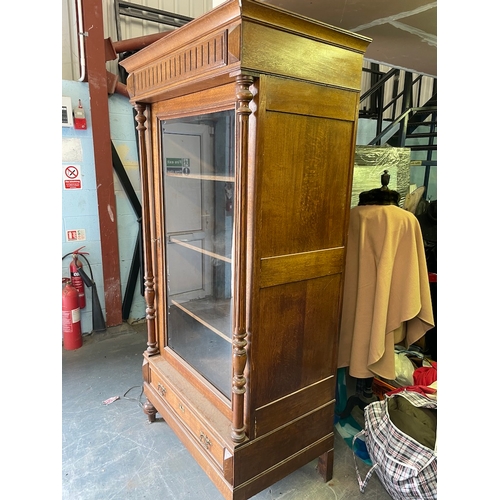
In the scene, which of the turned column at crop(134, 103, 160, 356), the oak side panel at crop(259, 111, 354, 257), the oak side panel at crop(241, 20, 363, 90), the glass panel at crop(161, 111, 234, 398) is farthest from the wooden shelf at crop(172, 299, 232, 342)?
the oak side panel at crop(241, 20, 363, 90)

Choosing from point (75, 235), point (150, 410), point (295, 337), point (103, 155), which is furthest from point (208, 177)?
point (75, 235)

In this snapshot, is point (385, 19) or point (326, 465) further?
point (326, 465)

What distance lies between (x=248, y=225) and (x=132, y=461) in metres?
1.34

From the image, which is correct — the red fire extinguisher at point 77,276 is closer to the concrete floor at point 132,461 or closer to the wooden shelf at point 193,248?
the concrete floor at point 132,461

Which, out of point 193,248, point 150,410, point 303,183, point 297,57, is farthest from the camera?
point 150,410

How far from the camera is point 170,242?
5.75 ft

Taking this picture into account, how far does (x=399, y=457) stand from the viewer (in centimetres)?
146

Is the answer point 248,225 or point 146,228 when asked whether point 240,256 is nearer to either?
point 248,225

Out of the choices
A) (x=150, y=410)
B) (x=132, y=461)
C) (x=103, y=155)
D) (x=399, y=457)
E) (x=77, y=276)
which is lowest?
(x=132, y=461)

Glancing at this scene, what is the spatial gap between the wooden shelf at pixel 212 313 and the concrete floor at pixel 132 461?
0.67 m

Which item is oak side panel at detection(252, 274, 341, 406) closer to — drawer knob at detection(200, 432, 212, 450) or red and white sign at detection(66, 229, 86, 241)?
drawer knob at detection(200, 432, 212, 450)

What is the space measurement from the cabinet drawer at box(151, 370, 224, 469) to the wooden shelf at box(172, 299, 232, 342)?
34 centimetres

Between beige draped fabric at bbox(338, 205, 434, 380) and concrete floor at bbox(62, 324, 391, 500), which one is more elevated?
beige draped fabric at bbox(338, 205, 434, 380)

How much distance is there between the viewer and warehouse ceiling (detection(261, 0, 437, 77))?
141cm
